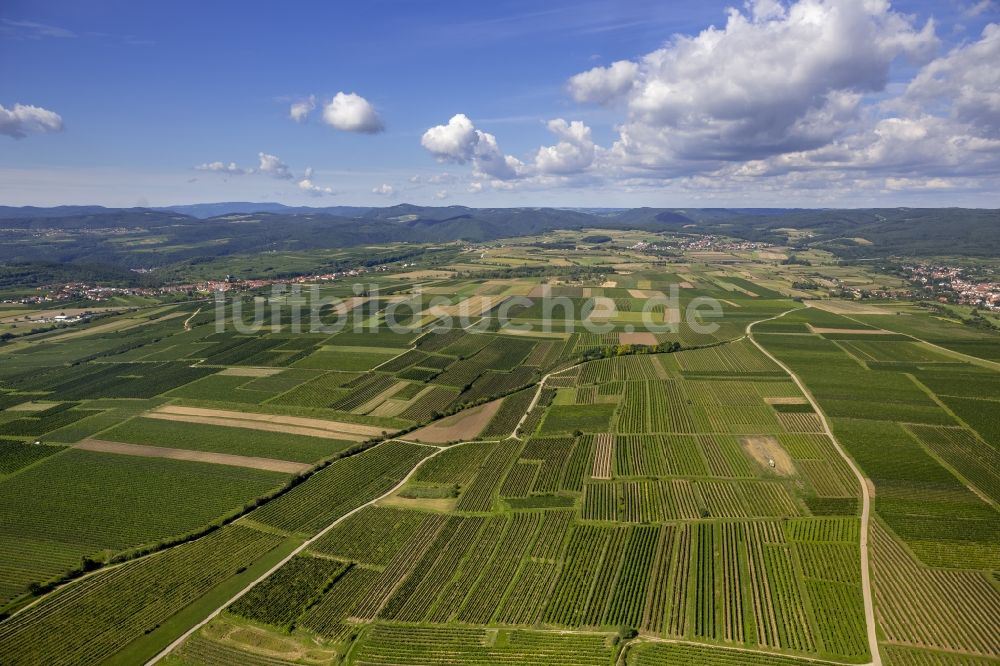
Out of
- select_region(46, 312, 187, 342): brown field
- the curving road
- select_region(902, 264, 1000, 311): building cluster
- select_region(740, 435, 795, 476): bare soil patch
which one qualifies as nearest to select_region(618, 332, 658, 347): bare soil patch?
the curving road

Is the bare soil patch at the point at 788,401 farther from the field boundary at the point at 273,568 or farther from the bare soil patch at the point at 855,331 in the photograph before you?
the field boundary at the point at 273,568

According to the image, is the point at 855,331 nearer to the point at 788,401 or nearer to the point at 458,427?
the point at 788,401

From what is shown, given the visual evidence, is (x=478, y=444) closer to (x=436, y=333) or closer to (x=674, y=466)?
(x=674, y=466)

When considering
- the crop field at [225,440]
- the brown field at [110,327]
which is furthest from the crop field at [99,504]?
the brown field at [110,327]

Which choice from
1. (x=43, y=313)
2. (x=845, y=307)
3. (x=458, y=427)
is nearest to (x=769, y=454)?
(x=458, y=427)

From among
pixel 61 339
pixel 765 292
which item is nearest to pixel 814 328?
pixel 765 292
